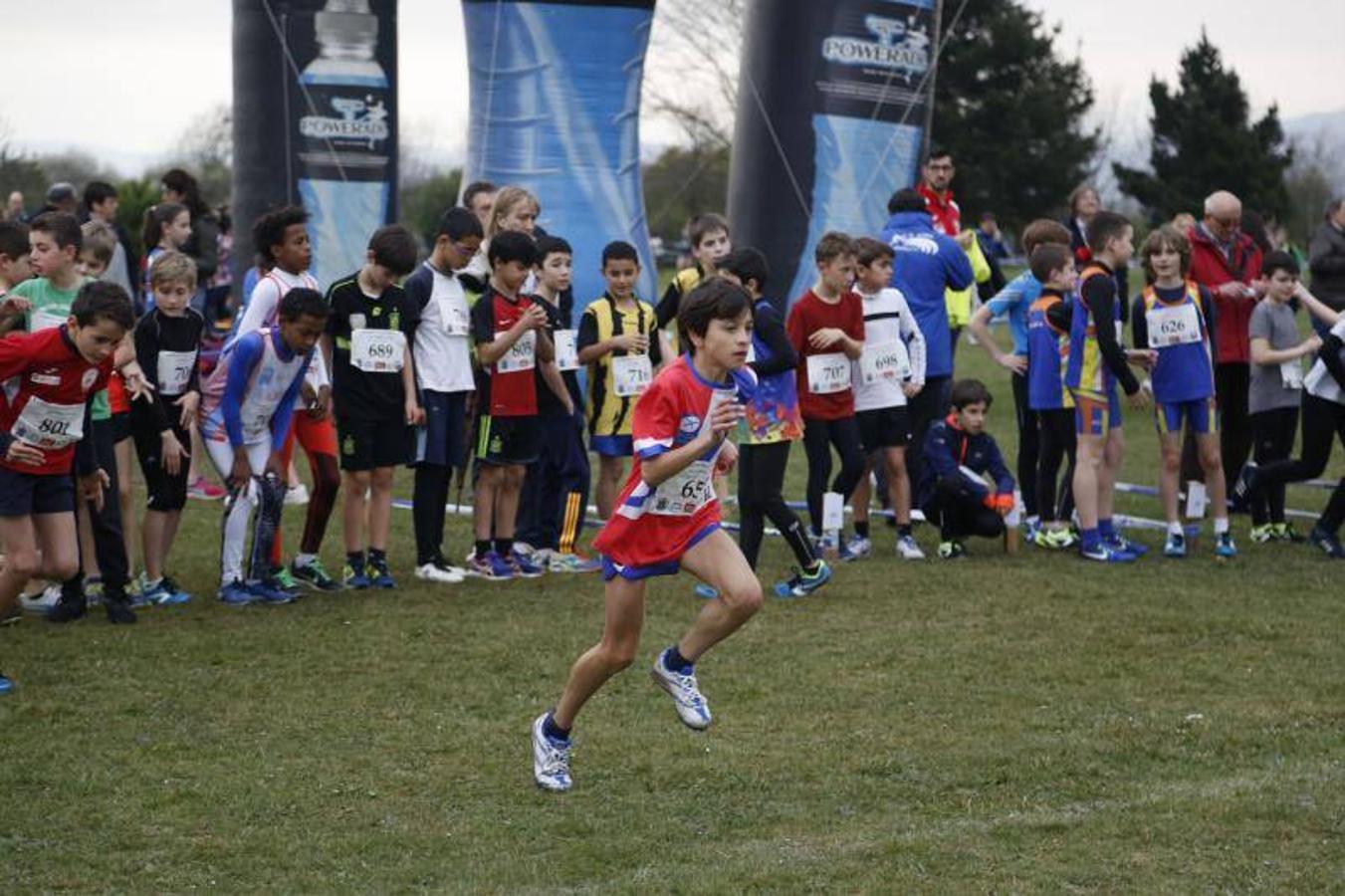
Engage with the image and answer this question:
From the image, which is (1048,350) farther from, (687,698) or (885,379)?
(687,698)

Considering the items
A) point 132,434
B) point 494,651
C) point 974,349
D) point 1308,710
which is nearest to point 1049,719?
point 1308,710

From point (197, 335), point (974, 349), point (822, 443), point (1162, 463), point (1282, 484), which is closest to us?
point (197, 335)

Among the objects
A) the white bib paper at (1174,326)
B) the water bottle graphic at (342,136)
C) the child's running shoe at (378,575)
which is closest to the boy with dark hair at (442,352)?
the child's running shoe at (378,575)

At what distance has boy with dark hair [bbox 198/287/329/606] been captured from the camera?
902 cm

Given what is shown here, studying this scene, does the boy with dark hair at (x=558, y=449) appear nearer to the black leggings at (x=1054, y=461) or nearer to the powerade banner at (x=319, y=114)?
the black leggings at (x=1054, y=461)

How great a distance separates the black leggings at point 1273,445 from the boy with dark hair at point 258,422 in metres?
5.86

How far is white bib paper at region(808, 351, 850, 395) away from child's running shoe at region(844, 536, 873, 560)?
1.15 metres

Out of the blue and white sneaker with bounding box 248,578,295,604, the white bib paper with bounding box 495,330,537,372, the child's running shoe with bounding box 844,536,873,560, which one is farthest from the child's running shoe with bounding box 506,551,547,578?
the child's running shoe with bounding box 844,536,873,560

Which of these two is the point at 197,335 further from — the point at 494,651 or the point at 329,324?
the point at 494,651

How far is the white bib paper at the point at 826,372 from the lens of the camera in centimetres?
1000

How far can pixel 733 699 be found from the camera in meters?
7.38

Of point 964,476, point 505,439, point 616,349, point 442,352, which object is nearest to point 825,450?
point 964,476

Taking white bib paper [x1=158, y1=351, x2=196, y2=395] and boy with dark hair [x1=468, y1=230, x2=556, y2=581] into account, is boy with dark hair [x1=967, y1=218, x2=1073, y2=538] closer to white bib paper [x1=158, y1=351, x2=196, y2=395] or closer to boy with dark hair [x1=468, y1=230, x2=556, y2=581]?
boy with dark hair [x1=468, y1=230, x2=556, y2=581]

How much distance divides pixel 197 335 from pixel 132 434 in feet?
1.93
